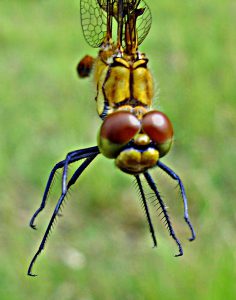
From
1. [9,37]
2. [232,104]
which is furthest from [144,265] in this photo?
[9,37]

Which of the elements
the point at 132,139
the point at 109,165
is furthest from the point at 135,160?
the point at 109,165

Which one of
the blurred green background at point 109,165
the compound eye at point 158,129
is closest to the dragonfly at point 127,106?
the compound eye at point 158,129

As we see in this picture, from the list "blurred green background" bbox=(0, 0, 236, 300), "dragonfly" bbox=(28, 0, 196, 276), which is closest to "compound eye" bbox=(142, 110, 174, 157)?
"dragonfly" bbox=(28, 0, 196, 276)

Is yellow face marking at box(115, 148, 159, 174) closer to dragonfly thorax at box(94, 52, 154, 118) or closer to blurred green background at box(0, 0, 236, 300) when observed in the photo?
dragonfly thorax at box(94, 52, 154, 118)

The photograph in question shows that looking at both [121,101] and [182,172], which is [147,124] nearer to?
[121,101]

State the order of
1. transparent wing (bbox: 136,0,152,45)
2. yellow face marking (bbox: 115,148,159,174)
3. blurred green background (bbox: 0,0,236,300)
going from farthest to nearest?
blurred green background (bbox: 0,0,236,300) → transparent wing (bbox: 136,0,152,45) → yellow face marking (bbox: 115,148,159,174)

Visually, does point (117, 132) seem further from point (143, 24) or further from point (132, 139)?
point (143, 24)

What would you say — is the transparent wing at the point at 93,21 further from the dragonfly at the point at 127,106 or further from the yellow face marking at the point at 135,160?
the yellow face marking at the point at 135,160

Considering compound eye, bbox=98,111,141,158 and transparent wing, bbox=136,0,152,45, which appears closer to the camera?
compound eye, bbox=98,111,141,158
